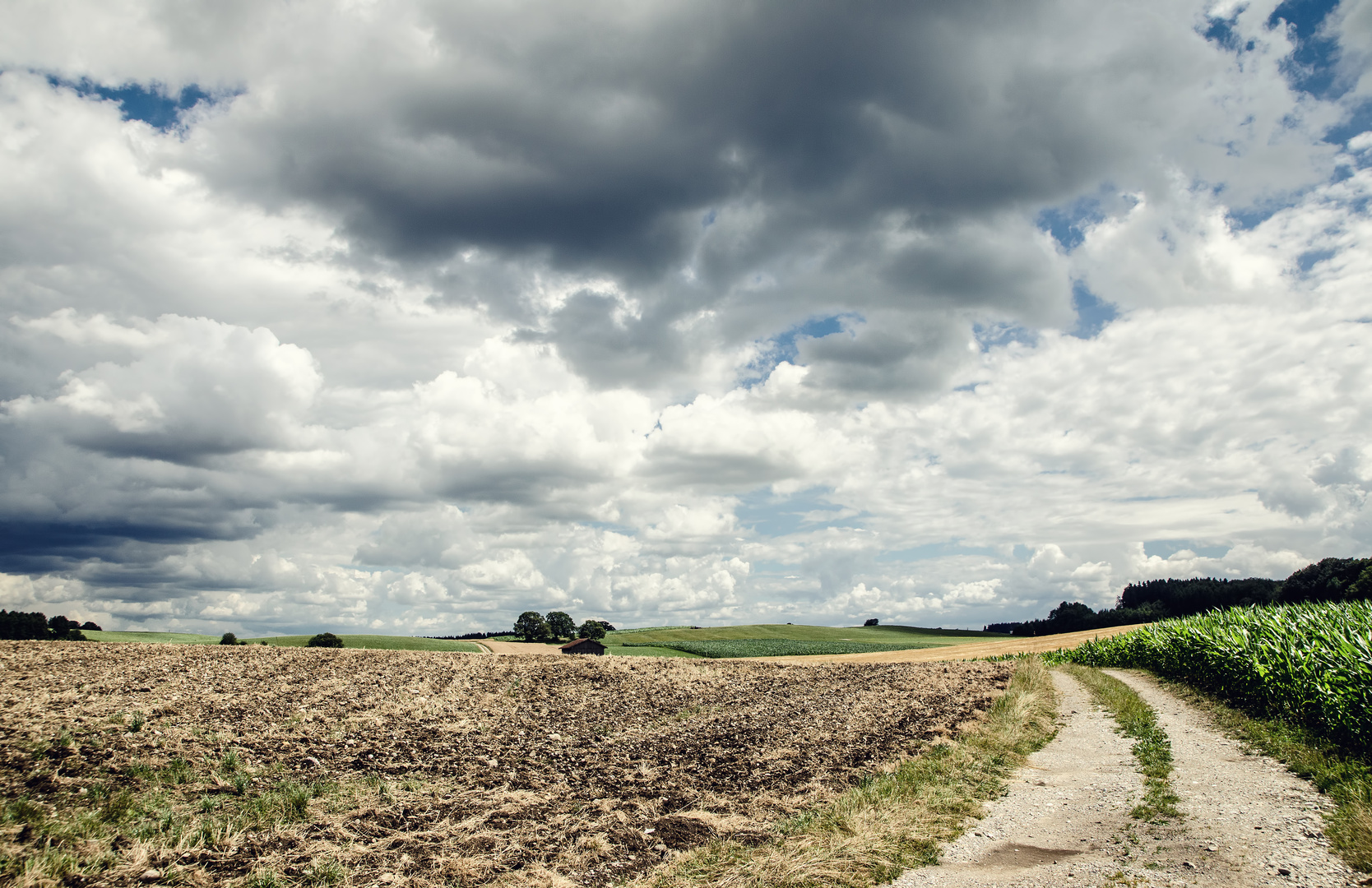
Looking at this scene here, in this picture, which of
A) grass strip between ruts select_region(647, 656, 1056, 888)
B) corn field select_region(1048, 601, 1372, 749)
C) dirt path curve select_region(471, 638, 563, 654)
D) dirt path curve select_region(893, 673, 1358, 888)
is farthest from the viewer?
dirt path curve select_region(471, 638, 563, 654)

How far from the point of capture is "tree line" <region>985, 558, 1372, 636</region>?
227 ft

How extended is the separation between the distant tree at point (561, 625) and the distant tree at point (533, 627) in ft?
1.44

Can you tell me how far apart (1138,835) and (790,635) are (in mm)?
97843

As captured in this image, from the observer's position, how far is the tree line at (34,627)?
29.4 m

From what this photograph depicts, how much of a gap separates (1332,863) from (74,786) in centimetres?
1869

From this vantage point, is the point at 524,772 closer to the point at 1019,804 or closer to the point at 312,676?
the point at 1019,804

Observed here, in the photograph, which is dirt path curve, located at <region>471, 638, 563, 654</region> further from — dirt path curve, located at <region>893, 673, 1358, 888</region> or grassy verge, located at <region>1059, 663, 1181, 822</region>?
dirt path curve, located at <region>893, 673, 1358, 888</region>

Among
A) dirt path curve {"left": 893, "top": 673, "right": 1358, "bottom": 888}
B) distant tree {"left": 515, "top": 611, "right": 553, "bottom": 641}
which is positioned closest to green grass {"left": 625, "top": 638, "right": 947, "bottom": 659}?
distant tree {"left": 515, "top": 611, "right": 553, "bottom": 641}

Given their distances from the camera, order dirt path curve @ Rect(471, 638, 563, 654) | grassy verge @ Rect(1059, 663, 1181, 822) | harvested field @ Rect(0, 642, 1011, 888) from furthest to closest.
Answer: dirt path curve @ Rect(471, 638, 563, 654) < grassy verge @ Rect(1059, 663, 1181, 822) < harvested field @ Rect(0, 642, 1011, 888)

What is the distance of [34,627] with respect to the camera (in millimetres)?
30109

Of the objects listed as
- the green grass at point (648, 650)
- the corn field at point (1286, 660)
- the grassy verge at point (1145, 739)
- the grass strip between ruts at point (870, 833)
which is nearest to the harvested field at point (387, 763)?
the grass strip between ruts at point (870, 833)

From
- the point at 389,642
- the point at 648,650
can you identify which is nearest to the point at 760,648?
the point at 648,650

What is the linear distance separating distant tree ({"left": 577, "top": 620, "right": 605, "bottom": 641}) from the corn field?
169ft

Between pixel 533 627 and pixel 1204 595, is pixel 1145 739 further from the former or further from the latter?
pixel 1204 595
